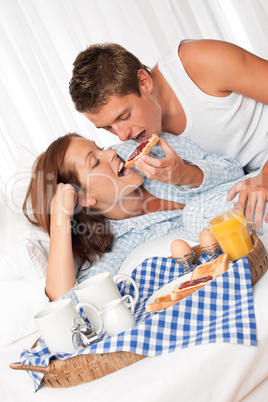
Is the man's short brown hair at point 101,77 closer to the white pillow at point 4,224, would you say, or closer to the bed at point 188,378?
the white pillow at point 4,224

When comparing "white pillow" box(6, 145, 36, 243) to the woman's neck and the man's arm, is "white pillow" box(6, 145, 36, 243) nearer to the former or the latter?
the woman's neck

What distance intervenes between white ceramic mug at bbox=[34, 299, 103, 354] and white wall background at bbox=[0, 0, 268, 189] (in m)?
1.86

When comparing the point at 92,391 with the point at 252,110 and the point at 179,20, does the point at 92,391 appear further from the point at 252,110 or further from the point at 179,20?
the point at 179,20

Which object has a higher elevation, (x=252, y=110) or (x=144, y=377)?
(x=252, y=110)

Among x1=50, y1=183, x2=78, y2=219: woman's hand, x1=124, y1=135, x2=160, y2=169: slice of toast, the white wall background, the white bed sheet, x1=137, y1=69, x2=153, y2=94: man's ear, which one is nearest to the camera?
the white bed sheet

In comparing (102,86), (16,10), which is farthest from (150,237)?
(16,10)

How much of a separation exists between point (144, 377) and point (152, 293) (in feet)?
1.54

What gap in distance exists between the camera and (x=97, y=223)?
221 centimetres

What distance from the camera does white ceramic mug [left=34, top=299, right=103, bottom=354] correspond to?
1.06 meters

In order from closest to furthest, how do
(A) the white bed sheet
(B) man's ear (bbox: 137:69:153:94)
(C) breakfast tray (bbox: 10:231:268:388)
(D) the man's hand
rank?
1. (A) the white bed sheet
2. (C) breakfast tray (bbox: 10:231:268:388)
3. (D) the man's hand
4. (B) man's ear (bbox: 137:69:153:94)

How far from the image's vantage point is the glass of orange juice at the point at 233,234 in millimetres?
1243

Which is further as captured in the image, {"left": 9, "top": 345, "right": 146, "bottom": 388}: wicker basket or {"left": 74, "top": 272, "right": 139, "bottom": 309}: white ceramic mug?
{"left": 74, "top": 272, "right": 139, "bottom": 309}: white ceramic mug

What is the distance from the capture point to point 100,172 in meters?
2.01

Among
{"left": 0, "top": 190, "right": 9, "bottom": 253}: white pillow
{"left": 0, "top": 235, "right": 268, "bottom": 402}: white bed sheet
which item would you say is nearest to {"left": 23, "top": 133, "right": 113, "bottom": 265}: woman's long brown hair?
{"left": 0, "top": 190, "right": 9, "bottom": 253}: white pillow
